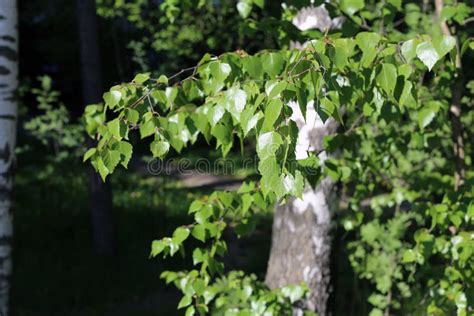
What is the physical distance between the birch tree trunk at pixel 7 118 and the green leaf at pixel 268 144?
189 centimetres

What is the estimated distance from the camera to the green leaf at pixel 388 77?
176cm

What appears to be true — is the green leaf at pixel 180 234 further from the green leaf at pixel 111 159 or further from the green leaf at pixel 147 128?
the green leaf at pixel 111 159

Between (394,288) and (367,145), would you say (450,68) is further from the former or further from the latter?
(394,288)

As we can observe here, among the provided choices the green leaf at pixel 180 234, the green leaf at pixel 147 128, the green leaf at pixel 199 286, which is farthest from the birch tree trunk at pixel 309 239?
the green leaf at pixel 147 128

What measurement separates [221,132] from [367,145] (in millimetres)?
2118

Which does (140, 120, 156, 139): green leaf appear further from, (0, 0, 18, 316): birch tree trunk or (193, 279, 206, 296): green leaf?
(0, 0, 18, 316): birch tree trunk

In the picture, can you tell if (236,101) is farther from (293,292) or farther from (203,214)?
(293,292)

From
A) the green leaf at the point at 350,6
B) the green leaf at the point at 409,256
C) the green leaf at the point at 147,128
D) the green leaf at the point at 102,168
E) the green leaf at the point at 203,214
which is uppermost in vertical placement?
the green leaf at the point at 350,6

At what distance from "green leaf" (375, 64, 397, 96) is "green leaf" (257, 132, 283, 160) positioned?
426 millimetres

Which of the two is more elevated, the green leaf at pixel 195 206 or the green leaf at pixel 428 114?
the green leaf at pixel 428 114

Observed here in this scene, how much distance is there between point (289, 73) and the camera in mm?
1665

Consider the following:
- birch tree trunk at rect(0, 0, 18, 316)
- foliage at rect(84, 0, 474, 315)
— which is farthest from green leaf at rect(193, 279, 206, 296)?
birch tree trunk at rect(0, 0, 18, 316)

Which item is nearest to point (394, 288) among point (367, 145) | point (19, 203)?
point (367, 145)

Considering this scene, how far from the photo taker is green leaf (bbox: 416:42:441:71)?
1.70 m
